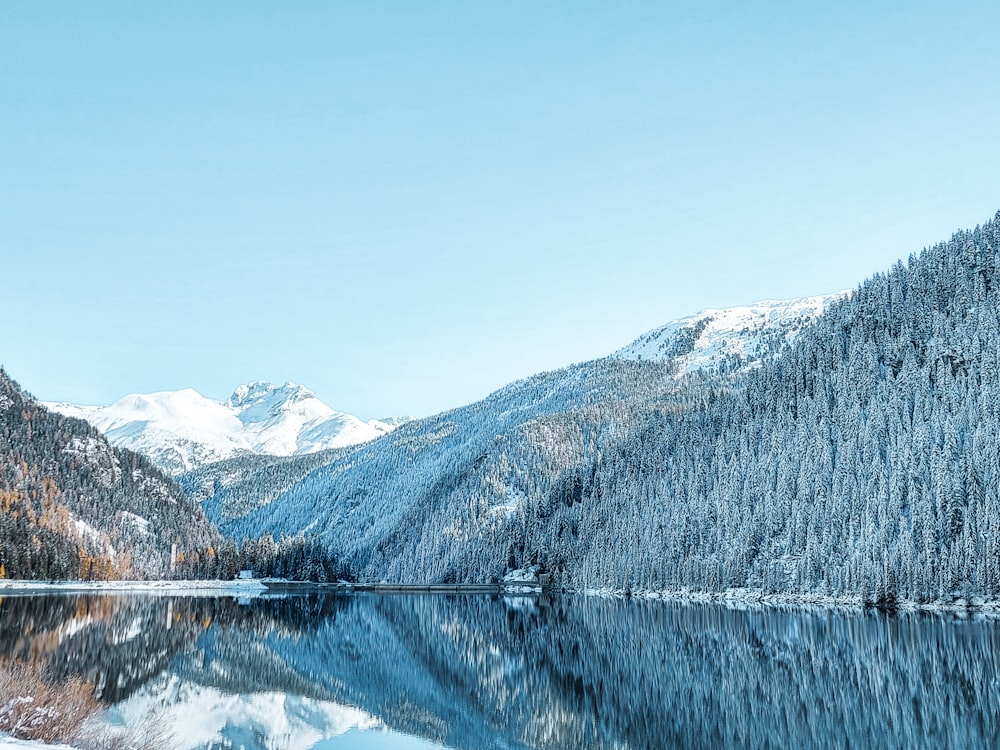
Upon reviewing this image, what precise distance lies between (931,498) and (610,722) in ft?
367

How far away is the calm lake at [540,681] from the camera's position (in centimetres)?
4156

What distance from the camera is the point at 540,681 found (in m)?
58.9

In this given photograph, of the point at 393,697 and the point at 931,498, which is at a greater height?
the point at 931,498

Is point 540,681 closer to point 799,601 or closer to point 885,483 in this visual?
point 799,601

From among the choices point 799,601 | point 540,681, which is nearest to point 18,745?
point 540,681

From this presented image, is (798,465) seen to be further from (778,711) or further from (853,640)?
(778,711)

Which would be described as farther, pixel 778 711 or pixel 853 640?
pixel 853 640

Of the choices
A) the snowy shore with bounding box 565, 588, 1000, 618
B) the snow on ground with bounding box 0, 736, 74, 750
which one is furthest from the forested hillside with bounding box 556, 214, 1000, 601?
the snow on ground with bounding box 0, 736, 74, 750

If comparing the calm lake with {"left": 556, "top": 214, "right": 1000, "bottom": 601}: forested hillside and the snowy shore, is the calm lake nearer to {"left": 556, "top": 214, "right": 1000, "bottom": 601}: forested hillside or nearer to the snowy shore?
the snowy shore

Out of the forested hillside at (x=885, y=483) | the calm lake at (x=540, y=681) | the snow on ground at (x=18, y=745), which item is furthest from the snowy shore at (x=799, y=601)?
the snow on ground at (x=18, y=745)

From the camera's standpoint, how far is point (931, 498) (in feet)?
451

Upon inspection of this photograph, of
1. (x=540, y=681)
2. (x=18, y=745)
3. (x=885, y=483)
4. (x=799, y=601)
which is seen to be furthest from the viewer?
(x=885, y=483)

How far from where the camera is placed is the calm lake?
136 ft

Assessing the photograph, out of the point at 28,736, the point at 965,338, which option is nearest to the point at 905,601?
the point at 965,338
